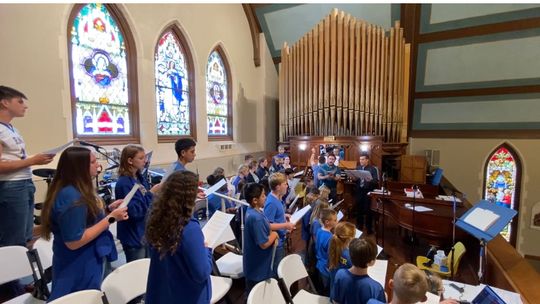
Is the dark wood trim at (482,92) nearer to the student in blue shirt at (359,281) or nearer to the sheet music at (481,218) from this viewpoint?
the sheet music at (481,218)

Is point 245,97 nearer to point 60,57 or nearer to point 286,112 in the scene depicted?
point 286,112

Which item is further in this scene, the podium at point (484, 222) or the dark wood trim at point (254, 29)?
the dark wood trim at point (254, 29)

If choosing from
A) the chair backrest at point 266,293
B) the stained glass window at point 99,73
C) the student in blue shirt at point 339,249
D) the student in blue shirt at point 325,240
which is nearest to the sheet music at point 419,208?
the student in blue shirt at point 325,240

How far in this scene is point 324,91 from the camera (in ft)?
20.6

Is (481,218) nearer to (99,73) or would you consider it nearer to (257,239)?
(257,239)

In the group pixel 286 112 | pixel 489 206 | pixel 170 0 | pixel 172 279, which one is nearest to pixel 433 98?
pixel 286 112

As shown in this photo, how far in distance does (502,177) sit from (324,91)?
16.3ft

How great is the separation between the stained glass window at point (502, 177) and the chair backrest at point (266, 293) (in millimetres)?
7330

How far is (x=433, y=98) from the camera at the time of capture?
6547 millimetres

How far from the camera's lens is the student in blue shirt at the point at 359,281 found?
151 cm

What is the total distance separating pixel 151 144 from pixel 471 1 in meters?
6.41

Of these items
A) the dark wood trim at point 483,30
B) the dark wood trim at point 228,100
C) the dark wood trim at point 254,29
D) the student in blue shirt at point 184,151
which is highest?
the dark wood trim at point 254,29

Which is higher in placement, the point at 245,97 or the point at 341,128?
the point at 245,97

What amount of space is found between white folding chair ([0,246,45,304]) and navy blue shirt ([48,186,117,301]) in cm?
49
